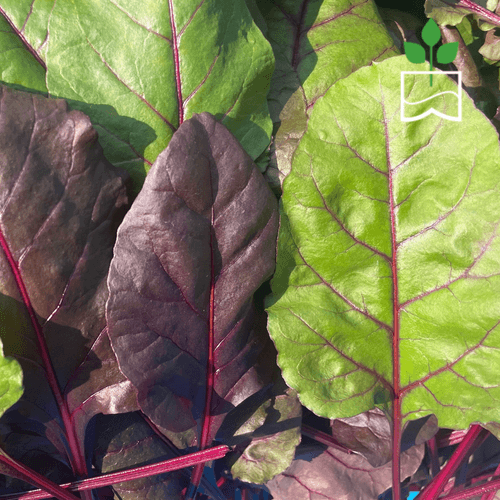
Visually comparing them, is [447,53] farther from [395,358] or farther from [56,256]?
[56,256]

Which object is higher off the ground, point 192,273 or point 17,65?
point 17,65

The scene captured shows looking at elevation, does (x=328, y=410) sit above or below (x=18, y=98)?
below

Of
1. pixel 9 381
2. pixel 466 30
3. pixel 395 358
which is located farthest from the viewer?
pixel 466 30

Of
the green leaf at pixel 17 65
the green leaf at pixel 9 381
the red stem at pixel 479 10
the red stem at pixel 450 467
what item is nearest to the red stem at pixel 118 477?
the green leaf at pixel 9 381

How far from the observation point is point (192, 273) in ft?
1.39

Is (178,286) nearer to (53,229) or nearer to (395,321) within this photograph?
(53,229)

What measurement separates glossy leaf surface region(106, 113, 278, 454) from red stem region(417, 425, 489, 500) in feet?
0.80

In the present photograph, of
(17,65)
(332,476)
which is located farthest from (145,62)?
(332,476)

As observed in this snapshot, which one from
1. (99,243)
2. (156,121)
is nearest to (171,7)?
(156,121)

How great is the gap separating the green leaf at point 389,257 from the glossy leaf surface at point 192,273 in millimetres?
39

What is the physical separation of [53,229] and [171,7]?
23 cm

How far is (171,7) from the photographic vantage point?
446 millimetres

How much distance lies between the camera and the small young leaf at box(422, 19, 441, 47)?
553mm

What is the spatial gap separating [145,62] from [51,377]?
315 mm
